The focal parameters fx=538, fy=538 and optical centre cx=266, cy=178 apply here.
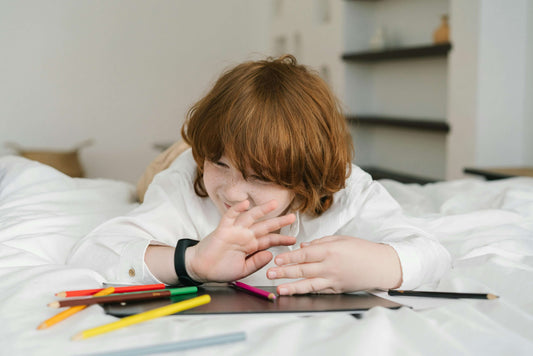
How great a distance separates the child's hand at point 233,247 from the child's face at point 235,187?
90 millimetres

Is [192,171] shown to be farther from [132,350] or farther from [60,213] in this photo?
[132,350]

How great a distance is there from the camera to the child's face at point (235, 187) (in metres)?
0.85

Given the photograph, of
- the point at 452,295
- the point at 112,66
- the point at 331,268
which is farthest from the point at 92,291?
the point at 112,66

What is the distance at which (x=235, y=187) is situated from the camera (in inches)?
33.5

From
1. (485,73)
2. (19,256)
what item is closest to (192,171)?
(19,256)

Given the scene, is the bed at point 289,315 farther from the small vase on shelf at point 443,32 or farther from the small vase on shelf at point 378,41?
the small vase on shelf at point 378,41

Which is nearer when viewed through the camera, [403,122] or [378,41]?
[403,122]

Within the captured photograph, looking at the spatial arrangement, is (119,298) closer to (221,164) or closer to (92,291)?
(92,291)

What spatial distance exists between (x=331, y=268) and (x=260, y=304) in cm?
13

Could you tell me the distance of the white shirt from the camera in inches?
32.3

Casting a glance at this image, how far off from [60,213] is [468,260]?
0.78m

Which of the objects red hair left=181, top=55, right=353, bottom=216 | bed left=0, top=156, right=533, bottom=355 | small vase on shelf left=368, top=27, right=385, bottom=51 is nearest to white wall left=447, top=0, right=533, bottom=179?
small vase on shelf left=368, top=27, right=385, bottom=51

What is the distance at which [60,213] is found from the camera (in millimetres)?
1089

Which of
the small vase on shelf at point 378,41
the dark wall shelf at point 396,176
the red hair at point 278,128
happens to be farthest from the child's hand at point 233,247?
the small vase on shelf at point 378,41
